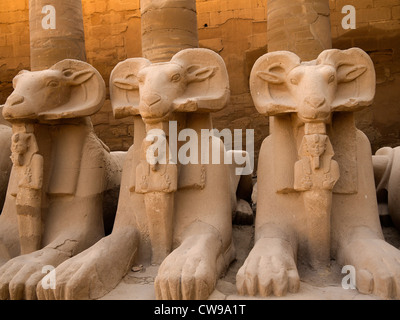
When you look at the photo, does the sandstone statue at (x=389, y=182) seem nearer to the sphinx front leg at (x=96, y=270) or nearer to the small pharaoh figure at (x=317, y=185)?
the small pharaoh figure at (x=317, y=185)

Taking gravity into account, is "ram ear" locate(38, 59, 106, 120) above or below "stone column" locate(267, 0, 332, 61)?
below

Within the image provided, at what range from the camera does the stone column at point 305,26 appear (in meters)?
5.39

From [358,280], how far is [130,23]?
27.0 ft

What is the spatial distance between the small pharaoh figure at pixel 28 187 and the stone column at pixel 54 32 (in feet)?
11.7

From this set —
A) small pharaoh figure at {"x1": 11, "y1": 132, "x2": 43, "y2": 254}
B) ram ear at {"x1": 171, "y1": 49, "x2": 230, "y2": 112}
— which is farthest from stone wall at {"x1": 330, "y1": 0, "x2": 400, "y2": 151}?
small pharaoh figure at {"x1": 11, "y1": 132, "x2": 43, "y2": 254}

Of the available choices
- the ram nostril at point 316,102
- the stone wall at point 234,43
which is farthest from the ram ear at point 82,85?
the stone wall at point 234,43

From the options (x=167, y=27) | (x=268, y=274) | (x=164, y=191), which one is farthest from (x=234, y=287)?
(x=167, y=27)

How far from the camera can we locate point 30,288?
2443 mm

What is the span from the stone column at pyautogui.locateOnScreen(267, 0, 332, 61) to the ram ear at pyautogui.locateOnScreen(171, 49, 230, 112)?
8.89 feet

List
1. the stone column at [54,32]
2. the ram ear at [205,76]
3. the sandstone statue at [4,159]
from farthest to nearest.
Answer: the stone column at [54,32] < the sandstone statue at [4,159] < the ram ear at [205,76]

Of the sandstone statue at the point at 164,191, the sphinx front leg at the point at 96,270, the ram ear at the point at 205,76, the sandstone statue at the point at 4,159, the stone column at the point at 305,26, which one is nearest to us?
the sphinx front leg at the point at 96,270

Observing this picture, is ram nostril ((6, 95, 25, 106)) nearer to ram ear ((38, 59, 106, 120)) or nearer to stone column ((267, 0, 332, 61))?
ram ear ((38, 59, 106, 120))

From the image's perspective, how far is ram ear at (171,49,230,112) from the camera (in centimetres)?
292

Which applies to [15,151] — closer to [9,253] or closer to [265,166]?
[9,253]
